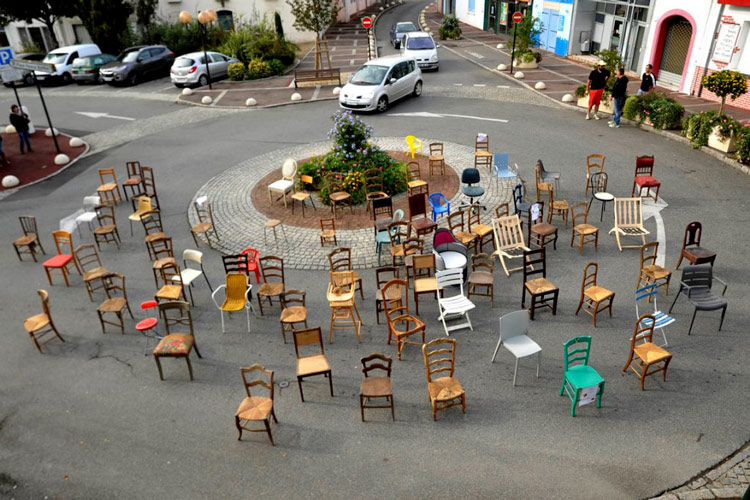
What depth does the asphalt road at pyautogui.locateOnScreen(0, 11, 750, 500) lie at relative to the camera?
6.46 metres

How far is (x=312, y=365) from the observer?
7.57 meters

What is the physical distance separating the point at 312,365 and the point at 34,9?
35279mm

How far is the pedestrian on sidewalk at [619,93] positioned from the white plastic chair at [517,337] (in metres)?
12.8

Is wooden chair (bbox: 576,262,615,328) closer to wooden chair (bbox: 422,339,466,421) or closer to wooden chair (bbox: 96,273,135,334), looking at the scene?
wooden chair (bbox: 422,339,466,421)

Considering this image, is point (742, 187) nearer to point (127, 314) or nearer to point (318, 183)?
point (318, 183)

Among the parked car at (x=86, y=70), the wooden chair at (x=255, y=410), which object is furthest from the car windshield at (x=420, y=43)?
the wooden chair at (x=255, y=410)

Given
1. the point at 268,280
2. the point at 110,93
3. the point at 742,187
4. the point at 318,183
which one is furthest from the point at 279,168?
the point at 110,93

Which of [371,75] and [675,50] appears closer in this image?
[371,75]

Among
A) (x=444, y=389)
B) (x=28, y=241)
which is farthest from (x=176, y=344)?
(x=28, y=241)

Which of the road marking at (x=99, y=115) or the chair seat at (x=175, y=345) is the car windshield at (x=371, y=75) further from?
the chair seat at (x=175, y=345)

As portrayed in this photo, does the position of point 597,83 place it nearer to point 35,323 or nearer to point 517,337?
point 517,337

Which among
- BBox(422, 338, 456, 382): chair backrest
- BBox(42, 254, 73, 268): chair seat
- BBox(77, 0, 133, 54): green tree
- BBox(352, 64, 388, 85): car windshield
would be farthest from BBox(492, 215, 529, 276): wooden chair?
BBox(77, 0, 133, 54): green tree

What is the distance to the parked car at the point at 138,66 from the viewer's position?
27453 mm

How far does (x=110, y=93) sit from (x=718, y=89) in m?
26.7
